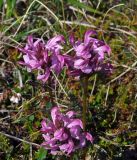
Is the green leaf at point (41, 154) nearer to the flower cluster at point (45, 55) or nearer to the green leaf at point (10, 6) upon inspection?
the flower cluster at point (45, 55)

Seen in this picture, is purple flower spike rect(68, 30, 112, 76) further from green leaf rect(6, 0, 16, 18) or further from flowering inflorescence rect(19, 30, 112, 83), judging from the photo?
green leaf rect(6, 0, 16, 18)

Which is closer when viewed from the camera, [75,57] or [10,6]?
[75,57]

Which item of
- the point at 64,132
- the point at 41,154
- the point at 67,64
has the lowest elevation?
the point at 41,154

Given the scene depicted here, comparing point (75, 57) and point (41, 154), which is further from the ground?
point (75, 57)

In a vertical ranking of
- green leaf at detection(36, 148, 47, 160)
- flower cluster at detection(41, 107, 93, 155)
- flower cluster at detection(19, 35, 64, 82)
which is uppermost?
flower cluster at detection(19, 35, 64, 82)

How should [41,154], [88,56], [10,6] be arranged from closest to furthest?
1. [88,56]
2. [41,154]
3. [10,6]

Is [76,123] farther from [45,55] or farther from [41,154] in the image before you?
[41,154]

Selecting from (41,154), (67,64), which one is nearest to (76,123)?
(67,64)

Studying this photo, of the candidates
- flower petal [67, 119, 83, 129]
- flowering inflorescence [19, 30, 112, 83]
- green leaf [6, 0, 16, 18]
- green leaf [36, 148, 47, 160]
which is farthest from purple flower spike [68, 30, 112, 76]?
green leaf [6, 0, 16, 18]

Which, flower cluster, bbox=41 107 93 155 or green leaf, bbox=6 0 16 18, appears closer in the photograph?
flower cluster, bbox=41 107 93 155
